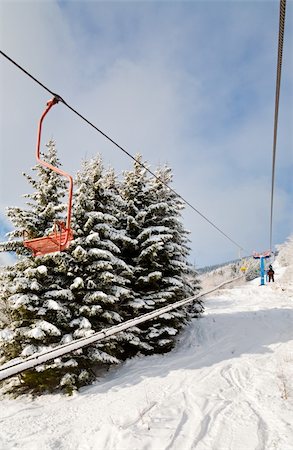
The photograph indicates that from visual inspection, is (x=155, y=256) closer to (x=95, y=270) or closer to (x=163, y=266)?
(x=163, y=266)

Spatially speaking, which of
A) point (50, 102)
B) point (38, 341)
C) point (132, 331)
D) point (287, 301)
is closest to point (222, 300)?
point (287, 301)

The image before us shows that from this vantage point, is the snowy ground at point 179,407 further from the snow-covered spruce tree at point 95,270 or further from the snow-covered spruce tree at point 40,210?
the snow-covered spruce tree at point 40,210

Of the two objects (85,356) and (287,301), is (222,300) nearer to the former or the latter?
(287,301)

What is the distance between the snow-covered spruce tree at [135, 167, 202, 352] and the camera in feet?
45.0

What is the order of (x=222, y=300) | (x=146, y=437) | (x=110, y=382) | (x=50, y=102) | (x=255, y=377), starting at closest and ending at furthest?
1. (x=146, y=437)
2. (x=50, y=102)
3. (x=255, y=377)
4. (x=110, y=382)
5. (x=222, y=300)

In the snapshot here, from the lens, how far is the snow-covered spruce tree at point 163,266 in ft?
45.0

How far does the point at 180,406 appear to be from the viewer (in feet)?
22.3

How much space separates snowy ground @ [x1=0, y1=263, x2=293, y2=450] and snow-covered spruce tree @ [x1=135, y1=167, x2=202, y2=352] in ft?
3.99

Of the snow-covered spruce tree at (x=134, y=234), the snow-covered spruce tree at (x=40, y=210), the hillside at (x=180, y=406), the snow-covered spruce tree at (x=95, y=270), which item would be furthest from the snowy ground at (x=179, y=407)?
the snow-covered spruce tree at (x=40, y=210)

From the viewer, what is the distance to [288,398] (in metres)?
6.86

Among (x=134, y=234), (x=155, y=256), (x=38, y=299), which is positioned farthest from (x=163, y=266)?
(x=38, y=299)

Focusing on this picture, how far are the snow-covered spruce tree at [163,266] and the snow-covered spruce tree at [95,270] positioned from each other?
4.09 ft

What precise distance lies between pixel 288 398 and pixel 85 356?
6.94m

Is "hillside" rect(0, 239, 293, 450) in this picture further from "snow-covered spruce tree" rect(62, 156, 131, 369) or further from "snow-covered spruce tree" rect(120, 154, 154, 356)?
"snow-covered spruce tree" rect(62, 156, 131, 369)
